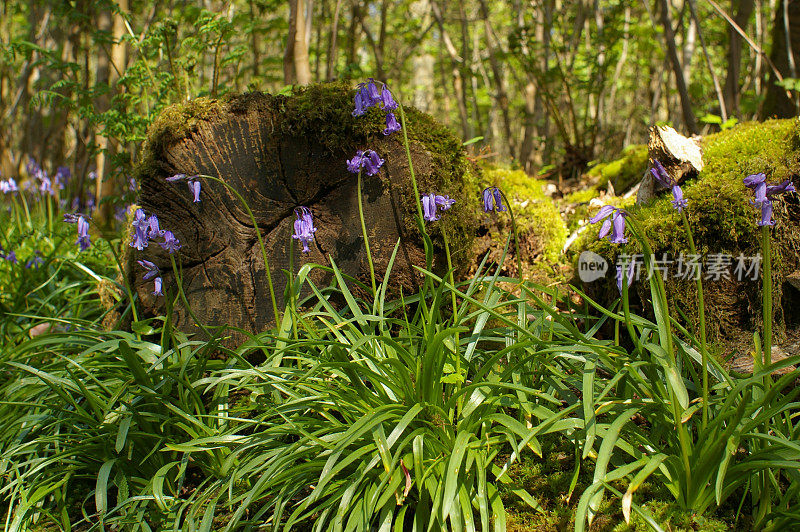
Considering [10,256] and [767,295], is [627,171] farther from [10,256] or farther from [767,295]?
[10,256]

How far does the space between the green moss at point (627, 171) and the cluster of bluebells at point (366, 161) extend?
225 cm

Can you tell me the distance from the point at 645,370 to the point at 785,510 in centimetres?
53

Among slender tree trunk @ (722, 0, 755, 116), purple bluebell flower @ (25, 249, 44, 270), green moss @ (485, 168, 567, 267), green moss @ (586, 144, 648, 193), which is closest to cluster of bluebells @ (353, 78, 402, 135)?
green moss @ (485, 168, 567, 267)

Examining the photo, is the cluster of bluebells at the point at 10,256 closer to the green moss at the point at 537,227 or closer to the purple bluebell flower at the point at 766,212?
the green moss at the point at 537,227

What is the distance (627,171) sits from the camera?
4156mm

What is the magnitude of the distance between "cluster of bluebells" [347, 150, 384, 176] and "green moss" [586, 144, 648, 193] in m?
2.25

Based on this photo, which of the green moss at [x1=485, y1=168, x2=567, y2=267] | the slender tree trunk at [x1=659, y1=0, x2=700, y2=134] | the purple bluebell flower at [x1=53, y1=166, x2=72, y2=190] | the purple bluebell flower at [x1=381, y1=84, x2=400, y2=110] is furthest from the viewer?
the purple bluebell flower at [x1=53, y1=166, x2=72, y2=190]

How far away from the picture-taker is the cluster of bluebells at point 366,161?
7.39 ft

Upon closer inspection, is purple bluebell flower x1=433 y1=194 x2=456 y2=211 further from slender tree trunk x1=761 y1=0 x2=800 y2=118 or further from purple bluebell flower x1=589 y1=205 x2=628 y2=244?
slender tree trunk x1=761 y1=0 x2=800 y2=118

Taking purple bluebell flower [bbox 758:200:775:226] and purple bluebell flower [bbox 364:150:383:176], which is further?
purple bluebell flower [bbox 364:150:383:176]

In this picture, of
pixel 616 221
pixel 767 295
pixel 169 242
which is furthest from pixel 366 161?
pixel 767 295

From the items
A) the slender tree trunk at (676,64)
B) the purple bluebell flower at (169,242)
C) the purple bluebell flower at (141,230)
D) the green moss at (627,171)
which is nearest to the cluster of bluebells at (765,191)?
the purple bluebell flower at (169,242)

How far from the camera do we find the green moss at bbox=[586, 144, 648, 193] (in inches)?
157

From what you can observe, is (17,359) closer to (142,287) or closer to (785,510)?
(142,287)
